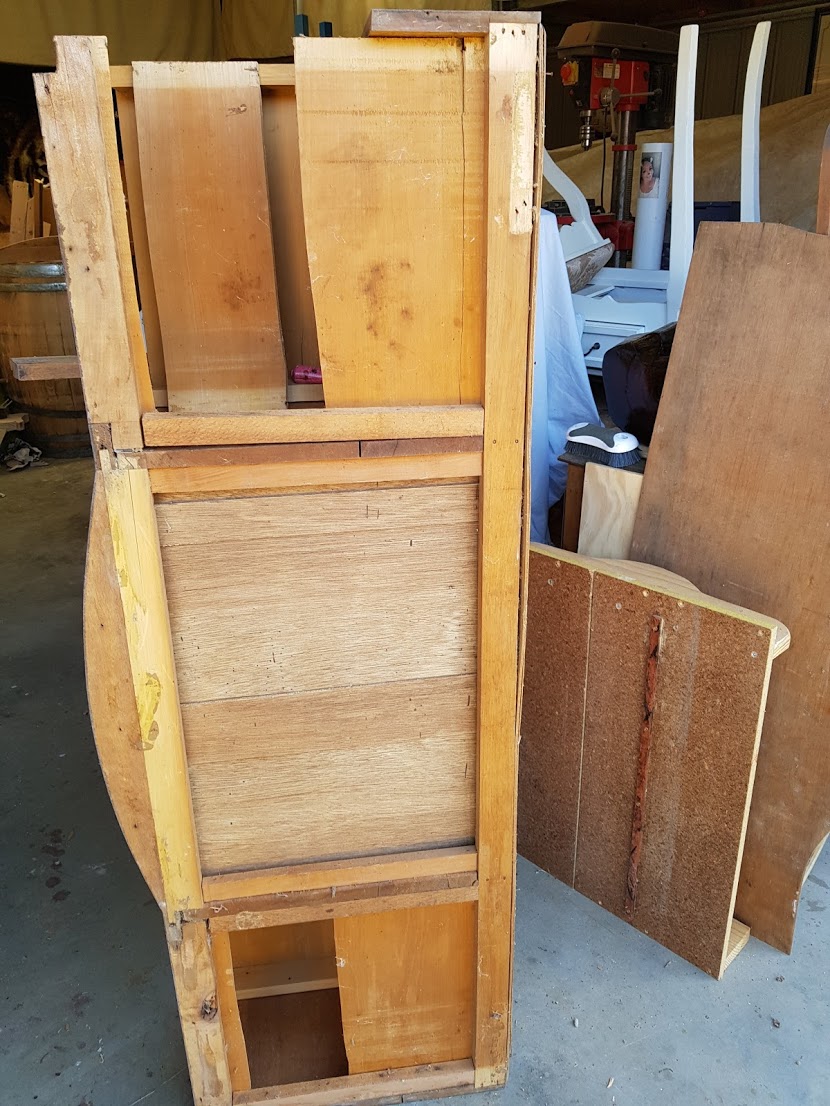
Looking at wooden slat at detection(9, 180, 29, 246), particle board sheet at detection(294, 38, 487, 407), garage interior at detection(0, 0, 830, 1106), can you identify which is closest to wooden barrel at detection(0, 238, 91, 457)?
wooden slat at detection(9, 180, 29, 246)

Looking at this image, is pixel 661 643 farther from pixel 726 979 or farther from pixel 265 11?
pixel 265 11

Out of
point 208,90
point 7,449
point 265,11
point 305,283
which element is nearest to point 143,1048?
point 305,283

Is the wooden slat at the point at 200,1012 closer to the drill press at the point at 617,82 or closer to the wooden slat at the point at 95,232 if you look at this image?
the wooden slat at the point at 95,232

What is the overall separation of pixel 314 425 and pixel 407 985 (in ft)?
2.96

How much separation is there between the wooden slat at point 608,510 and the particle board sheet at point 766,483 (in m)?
0.04

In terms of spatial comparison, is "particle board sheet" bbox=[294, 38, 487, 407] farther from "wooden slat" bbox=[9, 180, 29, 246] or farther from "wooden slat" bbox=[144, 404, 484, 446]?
"wooden slat" bbox=[9, 180, 29, 246]

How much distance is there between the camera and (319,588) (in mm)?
1067

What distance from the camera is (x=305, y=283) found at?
3.59 ft

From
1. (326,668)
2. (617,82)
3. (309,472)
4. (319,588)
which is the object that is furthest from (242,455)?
(617,82)

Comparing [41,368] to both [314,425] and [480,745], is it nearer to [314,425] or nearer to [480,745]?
[314,425]

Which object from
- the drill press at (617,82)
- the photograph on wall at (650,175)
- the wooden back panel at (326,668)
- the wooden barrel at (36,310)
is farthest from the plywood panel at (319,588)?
the wooden barrel at (36,310)

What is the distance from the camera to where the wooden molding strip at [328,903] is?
1196 millimetres

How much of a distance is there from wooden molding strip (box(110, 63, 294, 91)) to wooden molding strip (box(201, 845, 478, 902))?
0.97 m

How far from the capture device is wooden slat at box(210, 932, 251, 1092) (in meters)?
1.26
